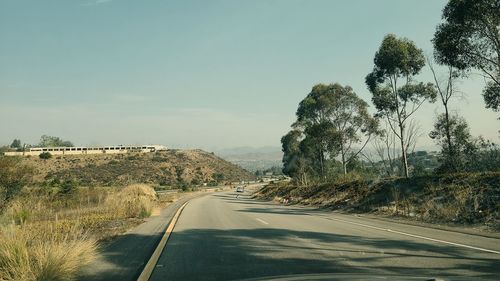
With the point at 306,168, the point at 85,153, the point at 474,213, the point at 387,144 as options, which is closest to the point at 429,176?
the point at 474,213

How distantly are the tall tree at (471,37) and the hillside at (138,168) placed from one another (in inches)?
3151

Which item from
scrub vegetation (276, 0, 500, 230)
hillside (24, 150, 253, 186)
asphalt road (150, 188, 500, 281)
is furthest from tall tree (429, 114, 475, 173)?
hillside (24, 150, 253, 186)

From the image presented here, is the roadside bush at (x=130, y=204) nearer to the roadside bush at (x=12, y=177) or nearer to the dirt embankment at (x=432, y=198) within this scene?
the roadside bush at (x=12, y=177)

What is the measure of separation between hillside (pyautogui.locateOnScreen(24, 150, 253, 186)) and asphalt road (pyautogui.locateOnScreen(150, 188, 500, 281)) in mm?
85511

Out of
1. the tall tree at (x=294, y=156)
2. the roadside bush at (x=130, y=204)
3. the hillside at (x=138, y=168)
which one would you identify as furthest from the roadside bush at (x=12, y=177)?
the hillside at (x=138, y=168)

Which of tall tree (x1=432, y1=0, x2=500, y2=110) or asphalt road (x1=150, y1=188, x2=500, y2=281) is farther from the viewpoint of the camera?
tall tree (x1=432, y1=0, x2=500, y2=110)

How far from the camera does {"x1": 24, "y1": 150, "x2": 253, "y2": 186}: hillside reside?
352ft

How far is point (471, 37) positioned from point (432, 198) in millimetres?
7670

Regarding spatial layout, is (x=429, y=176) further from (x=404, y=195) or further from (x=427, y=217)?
(x=427, y=217)

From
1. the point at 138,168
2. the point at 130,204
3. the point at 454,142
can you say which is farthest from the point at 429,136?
the point at 138,168

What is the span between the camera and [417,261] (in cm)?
915

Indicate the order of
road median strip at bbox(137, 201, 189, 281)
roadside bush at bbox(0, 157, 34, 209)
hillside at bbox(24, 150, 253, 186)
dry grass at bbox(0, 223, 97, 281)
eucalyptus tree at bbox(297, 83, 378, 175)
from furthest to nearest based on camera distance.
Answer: hillside at bbox(24, 150, 253, 186), eucalyptus tree at bbox(297, 83, 378, 175), roadside bush at bbox(0, 157, 34, 209), road median strip at bbox(137, 201, 189, 281), dry grass at bbox(0, 223, 97, 281)

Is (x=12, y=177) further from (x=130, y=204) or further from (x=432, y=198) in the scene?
(x=432, y=198)

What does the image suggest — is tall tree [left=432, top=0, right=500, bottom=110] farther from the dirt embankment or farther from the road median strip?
the road median strip
